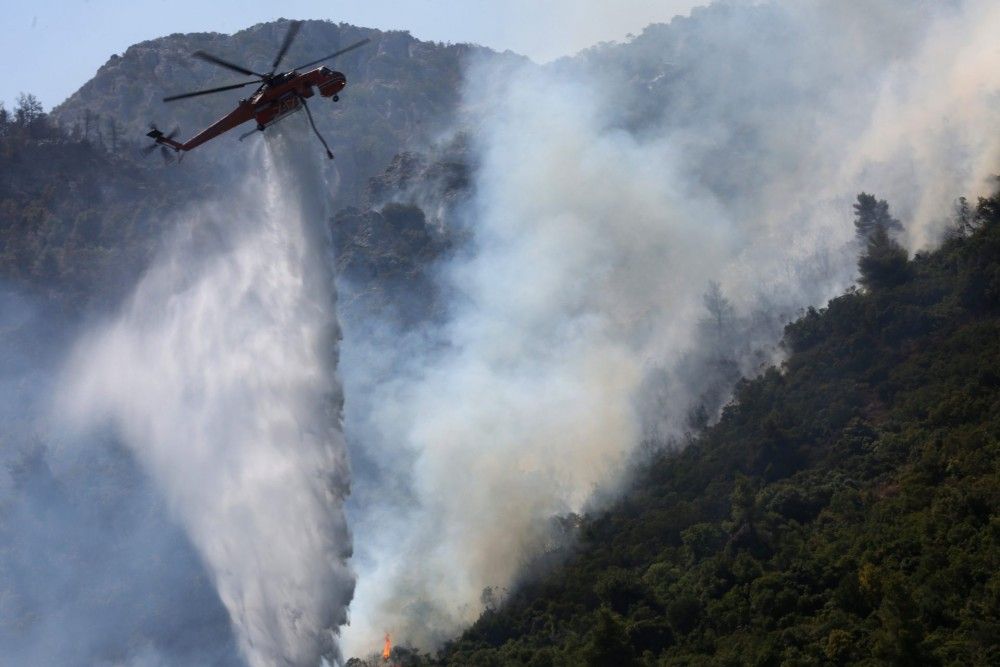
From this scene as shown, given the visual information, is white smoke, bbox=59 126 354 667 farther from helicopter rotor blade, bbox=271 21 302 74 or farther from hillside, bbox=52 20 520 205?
hillside, bbox=52 20 520 205

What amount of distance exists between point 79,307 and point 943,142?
287 ft

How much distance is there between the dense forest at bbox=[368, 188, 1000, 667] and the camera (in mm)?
55875

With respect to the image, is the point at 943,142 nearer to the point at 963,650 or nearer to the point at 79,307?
the point at 963,650

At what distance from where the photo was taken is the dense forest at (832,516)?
55.9m

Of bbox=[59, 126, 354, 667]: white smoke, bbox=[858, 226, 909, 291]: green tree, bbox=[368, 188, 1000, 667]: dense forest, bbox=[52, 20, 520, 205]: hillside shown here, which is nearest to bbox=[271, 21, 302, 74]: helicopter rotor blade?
bbox=[59, 126, 354, 667]: white smoke

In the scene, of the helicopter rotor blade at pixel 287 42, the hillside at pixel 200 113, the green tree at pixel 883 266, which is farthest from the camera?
the hillside at pixel 200 113

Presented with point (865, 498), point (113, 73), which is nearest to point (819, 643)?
point (865, 498)

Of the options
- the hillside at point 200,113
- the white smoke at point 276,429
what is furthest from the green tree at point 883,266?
the hillside at point 200,113

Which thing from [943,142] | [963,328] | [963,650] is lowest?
[963,650]

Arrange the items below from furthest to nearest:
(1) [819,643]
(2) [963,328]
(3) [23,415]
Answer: (3) [23,415]
(2) [963,328]
(1) [819,643]

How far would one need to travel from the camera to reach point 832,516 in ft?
230

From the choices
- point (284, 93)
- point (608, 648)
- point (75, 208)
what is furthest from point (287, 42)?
point (75, 208)

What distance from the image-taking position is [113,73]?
196750 mm

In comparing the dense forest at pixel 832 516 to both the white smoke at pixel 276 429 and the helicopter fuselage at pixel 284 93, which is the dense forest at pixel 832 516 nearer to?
the white smoke at pixel 276 429
